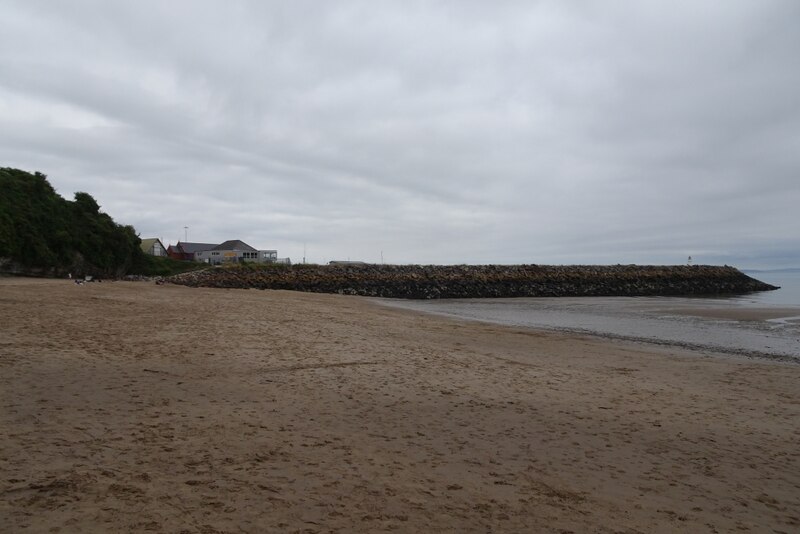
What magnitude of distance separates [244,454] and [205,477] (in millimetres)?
544

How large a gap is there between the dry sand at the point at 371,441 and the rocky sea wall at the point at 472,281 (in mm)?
30628

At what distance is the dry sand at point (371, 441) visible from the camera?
348 cm

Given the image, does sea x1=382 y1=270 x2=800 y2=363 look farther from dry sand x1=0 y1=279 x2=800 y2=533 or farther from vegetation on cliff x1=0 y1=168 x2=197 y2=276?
vegetation on cliff x1=0 y1=168 x2=197 y2=276

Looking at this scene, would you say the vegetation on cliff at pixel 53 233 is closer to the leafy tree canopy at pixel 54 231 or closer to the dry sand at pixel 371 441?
the leafy tree canopy at pixel 54 231

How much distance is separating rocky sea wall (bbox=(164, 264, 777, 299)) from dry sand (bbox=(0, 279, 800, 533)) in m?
30.6

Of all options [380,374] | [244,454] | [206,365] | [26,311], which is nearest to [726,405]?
[380,374]

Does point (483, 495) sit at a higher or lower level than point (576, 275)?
lower

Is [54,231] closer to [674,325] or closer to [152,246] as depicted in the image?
[152,246]

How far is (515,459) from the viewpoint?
470cm

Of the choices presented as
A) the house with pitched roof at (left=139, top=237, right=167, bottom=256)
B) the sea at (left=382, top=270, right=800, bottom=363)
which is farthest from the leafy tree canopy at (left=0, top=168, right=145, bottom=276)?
the sea at (left=382, top=270, right=800, bottom=363)

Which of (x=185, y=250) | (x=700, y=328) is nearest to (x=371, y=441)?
(x=700, y=328)

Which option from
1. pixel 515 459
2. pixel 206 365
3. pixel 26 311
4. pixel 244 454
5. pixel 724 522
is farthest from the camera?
A: pixel 26 311

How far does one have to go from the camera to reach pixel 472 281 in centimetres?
4591

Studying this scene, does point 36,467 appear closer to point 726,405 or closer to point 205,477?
point 205,477
